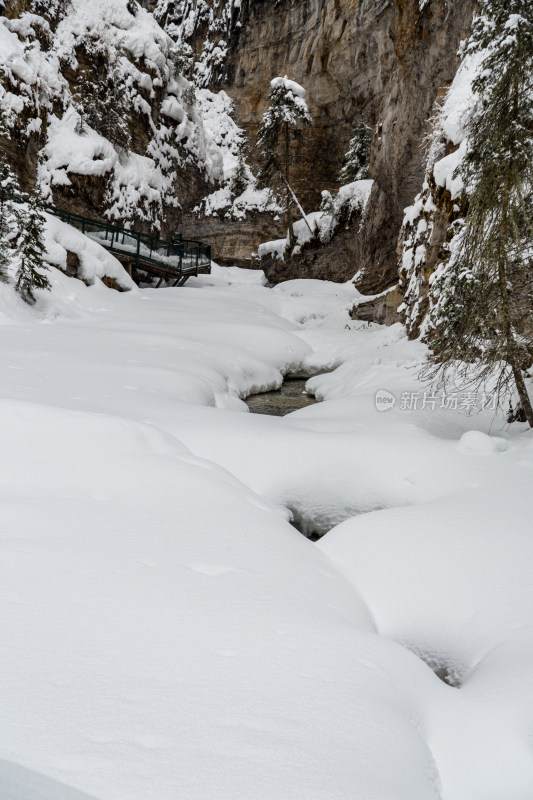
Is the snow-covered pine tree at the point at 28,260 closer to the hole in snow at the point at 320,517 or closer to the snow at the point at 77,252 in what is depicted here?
the snow at the point at 77,252

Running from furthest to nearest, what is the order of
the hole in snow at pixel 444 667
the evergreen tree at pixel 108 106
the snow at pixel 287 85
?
the snow at pixel 287 85 < the evergreen tree at pixel 108 106 < the hole in snow at pixel 444 667

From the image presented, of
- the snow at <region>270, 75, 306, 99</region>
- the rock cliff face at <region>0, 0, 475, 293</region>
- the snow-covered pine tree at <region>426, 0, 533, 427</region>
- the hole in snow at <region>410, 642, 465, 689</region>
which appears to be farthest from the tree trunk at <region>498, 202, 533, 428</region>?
the snow at <region>270, 75, 306, 99</region>

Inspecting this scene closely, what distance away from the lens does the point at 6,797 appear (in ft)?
4.49

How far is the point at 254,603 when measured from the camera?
280 cm

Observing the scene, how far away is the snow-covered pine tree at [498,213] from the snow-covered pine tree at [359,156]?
26.2 m

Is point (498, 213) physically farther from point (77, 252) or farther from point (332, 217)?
point (332, 217)

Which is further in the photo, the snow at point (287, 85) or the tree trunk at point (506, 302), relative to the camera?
the snow at point (287, 85)

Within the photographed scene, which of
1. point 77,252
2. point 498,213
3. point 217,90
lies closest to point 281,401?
point 498,213

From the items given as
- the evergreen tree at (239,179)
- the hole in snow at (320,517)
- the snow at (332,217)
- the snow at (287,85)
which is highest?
the snow at (287,85)

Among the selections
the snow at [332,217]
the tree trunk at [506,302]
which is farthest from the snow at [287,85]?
the tree trunk at [506,302]

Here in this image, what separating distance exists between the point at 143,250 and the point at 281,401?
12552 millimetres

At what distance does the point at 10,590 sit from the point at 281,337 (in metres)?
13.9

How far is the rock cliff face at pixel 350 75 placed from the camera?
16.7 m

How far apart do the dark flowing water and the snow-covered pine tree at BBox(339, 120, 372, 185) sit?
73.1 ft
